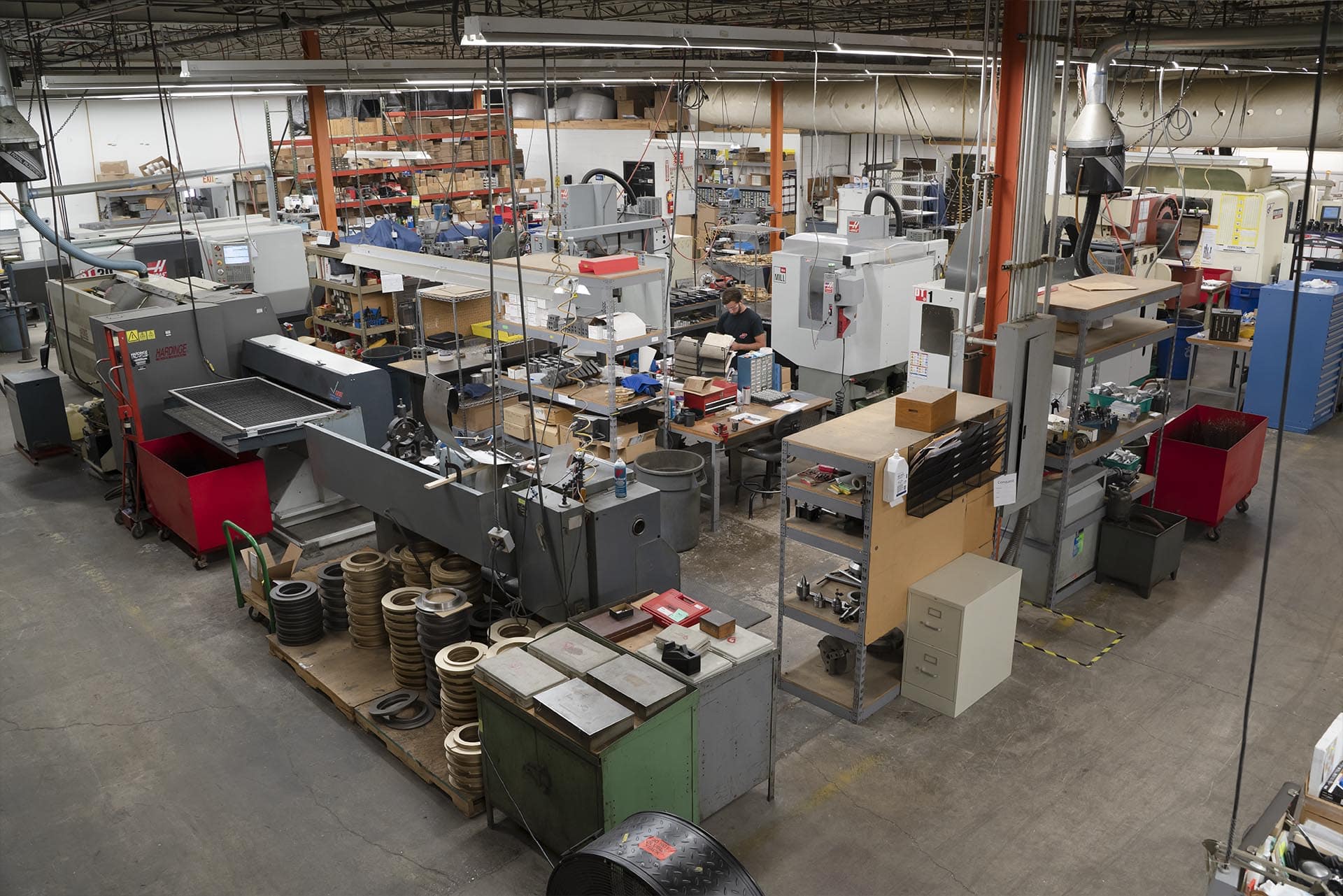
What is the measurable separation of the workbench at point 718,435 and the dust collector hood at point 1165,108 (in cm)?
287

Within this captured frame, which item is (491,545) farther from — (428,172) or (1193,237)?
(428,172)

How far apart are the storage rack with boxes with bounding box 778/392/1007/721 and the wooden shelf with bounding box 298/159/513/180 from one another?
39.2ft

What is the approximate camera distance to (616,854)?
311cm

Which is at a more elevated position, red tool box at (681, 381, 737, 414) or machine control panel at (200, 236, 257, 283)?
machine control panel at (200, 236, 257, 283)

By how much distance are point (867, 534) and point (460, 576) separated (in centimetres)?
226

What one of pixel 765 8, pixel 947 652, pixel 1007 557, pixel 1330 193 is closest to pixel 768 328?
pixel 765 8

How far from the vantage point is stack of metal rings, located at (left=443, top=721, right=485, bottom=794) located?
4656mm

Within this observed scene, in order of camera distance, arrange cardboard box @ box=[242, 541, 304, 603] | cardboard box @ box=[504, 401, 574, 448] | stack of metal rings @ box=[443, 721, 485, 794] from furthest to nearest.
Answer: cardboard box @ box=[504, 401, 574, 448]
cardboard box @ box=[242, 541, 304, 603]
stack of metal rings @ box=[443, 721, 485, 794]

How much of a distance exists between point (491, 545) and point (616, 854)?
2451 millimetres

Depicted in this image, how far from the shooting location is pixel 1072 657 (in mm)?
6023

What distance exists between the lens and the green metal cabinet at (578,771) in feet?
13.2

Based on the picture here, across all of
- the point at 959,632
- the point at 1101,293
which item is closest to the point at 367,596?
the point at 959,632

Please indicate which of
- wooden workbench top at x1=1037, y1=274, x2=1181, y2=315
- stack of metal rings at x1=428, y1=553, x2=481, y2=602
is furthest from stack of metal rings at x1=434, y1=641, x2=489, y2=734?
wooden workbench top at x1=1037, y1=274, x2=1181, y2=315

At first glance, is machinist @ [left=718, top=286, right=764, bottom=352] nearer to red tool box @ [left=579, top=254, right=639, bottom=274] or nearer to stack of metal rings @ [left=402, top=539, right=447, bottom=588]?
red tool box @ [left=579, top=254, right=639, bottom=274]
